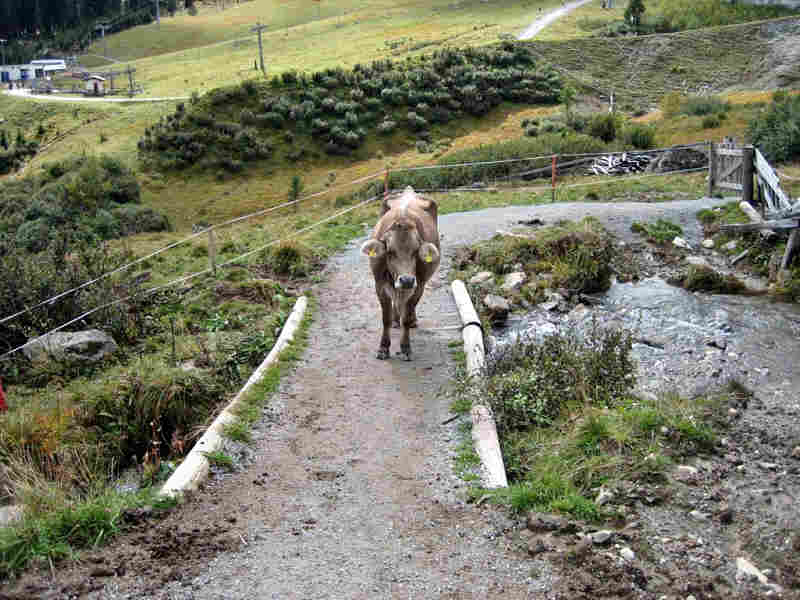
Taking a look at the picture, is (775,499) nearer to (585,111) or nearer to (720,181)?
(720,181)

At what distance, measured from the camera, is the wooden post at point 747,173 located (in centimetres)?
1714

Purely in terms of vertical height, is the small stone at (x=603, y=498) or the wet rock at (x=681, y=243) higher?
the small stone at (x=603, y=498)

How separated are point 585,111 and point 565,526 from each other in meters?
49.5

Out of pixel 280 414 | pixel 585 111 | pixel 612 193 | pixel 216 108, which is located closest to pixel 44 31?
pixel 216 108

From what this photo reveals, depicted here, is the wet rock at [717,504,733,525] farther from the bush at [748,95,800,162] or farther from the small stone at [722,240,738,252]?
the bush at [748,95,800,162]

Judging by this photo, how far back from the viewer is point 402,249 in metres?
9.94

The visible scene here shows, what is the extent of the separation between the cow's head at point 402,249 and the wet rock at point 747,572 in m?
5.25

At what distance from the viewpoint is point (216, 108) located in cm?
5903

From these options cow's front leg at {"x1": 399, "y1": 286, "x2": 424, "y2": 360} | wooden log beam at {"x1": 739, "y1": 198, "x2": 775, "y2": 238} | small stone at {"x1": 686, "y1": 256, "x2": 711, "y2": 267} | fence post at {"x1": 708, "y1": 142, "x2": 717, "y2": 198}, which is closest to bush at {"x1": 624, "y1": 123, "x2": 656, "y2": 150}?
fence post at {"x1": 708, "y1": 142, "x2": 717, "y2": 198}

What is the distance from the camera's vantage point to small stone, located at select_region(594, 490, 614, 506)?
6.55m

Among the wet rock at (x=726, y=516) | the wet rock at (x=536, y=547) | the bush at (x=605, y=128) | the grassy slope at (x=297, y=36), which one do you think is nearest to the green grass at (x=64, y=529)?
the wet rock at (x=536, y=547)

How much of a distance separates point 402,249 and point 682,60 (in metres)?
63.3

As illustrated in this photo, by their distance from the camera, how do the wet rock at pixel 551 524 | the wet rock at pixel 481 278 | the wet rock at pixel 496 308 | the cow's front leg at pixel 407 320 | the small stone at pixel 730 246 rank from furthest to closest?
the small stone at pixel 730 246 → the wet rock at pixel 481 278 → the wet rock at pixel 496 308 → the cow's front leg at pixel 407 320 → the wet rock at pixel 551 524

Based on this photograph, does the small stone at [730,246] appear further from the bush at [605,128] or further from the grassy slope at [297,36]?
the grassy slope at [297,36]
